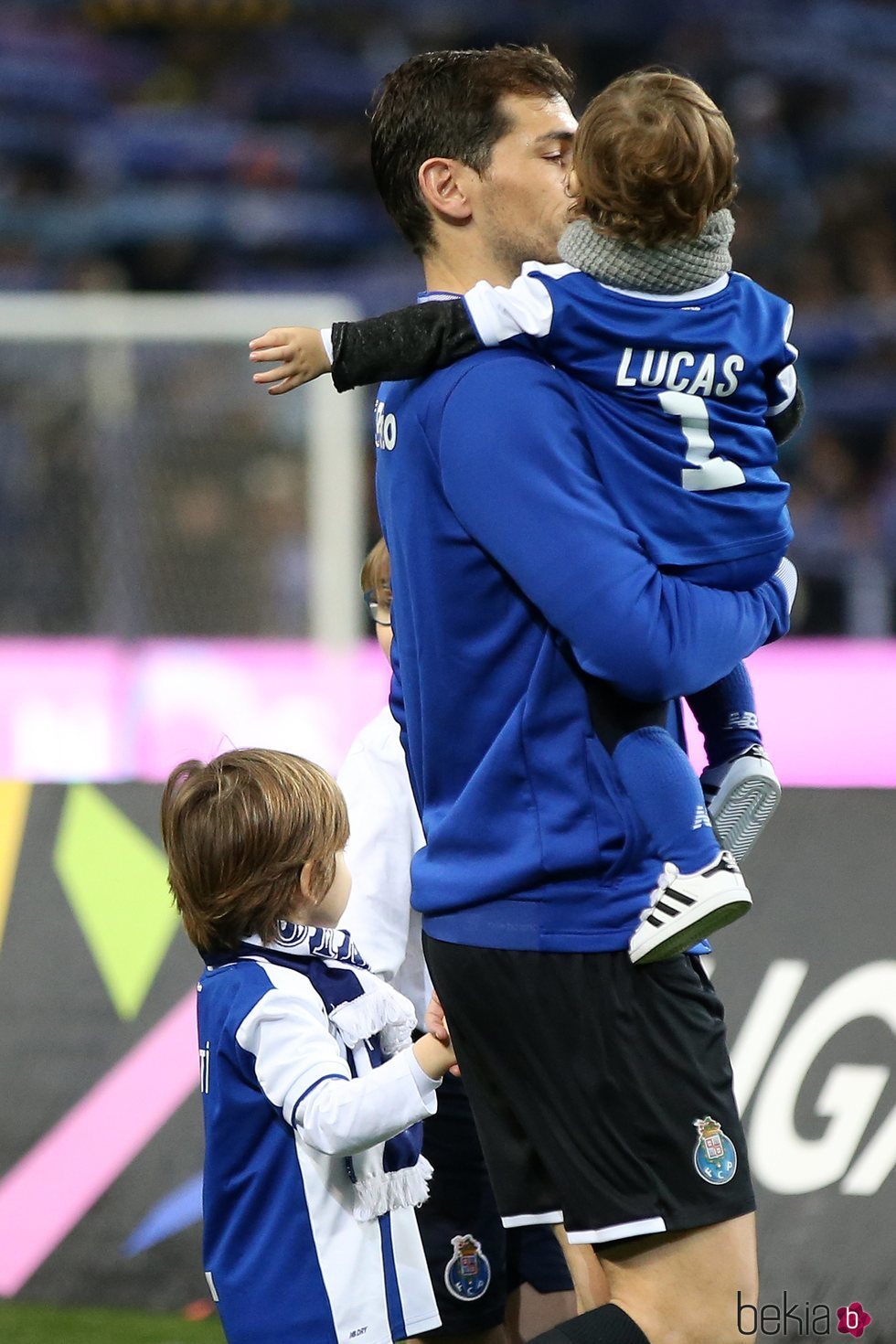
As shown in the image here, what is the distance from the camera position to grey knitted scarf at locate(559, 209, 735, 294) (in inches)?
64.7

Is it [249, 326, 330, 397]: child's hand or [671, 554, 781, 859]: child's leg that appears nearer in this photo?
[249, 326, 330, 397]: child's hand

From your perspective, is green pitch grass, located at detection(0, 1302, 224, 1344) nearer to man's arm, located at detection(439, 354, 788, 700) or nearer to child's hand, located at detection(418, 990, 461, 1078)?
child's hand, located at detection(418, 990, 461, 1078)

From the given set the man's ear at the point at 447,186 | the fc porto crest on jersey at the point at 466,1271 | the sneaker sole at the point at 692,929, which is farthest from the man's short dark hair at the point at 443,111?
the fc porto crest on jersey at the point at 466,1271

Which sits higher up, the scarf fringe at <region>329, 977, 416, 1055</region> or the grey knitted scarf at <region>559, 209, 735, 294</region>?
the grey knitted scarf at <region>559, 209, 735, 294</region>

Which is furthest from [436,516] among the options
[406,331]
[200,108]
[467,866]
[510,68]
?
[200,108]

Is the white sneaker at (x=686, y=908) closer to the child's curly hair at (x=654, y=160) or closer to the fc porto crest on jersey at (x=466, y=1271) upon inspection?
the child's curly hair at (x=654, y=160)

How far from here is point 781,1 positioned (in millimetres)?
11094

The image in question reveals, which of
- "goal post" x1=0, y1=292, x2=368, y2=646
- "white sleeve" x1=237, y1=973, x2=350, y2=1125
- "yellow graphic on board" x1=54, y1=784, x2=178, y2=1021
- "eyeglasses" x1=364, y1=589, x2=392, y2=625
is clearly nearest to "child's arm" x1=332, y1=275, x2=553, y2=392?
"white sleeve" x1=237, y1=973, x2=350, y2=1125

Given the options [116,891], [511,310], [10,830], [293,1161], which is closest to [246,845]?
[293,1161]

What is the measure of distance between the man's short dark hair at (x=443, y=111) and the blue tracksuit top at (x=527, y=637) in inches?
11.2

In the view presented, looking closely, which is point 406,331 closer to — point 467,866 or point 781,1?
point 467,866

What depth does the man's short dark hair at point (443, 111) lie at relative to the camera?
1.89 meters

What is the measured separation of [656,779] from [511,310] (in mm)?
446

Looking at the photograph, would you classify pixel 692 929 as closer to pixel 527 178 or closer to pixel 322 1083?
pixel 322 1083
